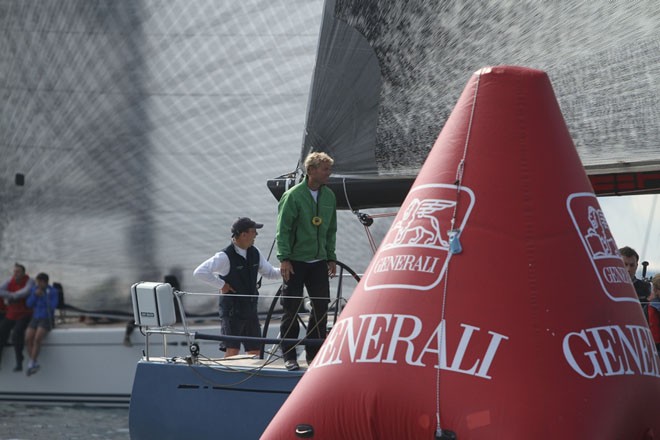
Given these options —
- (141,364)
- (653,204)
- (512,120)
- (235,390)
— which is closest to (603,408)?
(512,120)

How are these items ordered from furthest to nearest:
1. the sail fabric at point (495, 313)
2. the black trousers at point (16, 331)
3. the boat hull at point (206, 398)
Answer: the black trousers at point (16, 331), the boat hull at point (206, 398), the sail fabric at point (495, 313)

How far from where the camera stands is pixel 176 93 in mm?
10391

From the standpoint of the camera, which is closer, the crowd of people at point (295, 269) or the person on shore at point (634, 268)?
the crowd of people at point (295, 269)

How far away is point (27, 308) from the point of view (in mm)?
10672

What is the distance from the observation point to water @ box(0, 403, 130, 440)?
8297 mm

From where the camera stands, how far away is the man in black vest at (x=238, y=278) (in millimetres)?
6148

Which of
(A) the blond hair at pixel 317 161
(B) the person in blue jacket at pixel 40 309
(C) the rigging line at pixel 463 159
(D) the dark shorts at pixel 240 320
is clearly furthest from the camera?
(B) the person in blue jacket at pixel 40 309

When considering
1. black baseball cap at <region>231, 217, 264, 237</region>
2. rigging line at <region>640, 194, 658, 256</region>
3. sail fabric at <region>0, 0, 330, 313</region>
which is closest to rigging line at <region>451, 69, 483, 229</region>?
black baseball cap at <region>231, 217, 264, 237</region>

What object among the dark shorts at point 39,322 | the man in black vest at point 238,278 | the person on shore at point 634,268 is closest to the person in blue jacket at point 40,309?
the dark shorts at point 39,322

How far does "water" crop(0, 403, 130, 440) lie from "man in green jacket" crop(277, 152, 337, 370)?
310 cm

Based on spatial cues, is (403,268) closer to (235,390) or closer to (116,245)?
(235,390)

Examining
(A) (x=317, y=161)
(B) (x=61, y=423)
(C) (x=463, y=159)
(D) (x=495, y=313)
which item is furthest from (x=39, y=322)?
(D) (x=495, y=313)

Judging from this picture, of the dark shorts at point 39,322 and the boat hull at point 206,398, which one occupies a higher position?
the dark shorts at point 39,322

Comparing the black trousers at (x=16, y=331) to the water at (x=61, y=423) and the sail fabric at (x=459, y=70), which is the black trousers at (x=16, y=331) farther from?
the sail fabric at (x=459, y=70)
